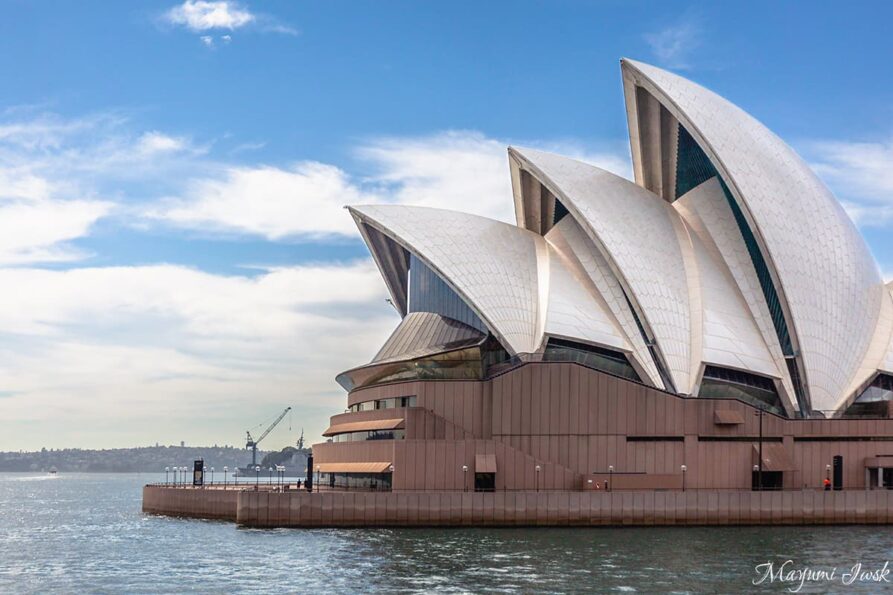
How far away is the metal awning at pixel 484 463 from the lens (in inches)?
2195

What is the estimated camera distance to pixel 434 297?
67.3m

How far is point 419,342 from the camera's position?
2611 inches

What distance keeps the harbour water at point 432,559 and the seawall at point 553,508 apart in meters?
1.24

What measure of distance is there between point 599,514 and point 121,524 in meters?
26.6

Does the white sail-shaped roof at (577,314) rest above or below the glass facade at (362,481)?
above

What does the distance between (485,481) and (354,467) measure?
8530 millimetres

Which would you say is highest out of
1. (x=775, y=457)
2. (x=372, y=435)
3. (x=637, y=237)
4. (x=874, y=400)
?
(x=637, y=237)

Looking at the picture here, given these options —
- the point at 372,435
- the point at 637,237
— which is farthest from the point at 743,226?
the point at 372,435

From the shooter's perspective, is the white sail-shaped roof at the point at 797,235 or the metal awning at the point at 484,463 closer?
the metal awning at the point at 484,463

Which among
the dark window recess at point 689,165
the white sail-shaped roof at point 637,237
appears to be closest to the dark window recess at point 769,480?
the white sail-shaped roof at point 637,237

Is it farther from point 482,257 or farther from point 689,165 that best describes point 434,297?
point 689,165

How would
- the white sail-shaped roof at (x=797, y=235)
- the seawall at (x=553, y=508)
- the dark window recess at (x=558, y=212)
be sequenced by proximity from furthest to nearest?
the dark window recess at (x=558, y=212) → the white sail-shaped roof at (x=797, y=235) → the seawall at (x=553, y=508)

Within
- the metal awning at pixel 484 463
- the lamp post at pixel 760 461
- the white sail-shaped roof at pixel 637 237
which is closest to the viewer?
the metal awning at pixel 484 463

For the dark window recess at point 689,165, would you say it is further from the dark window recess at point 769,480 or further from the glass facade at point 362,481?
the glass facade at point 362,481
